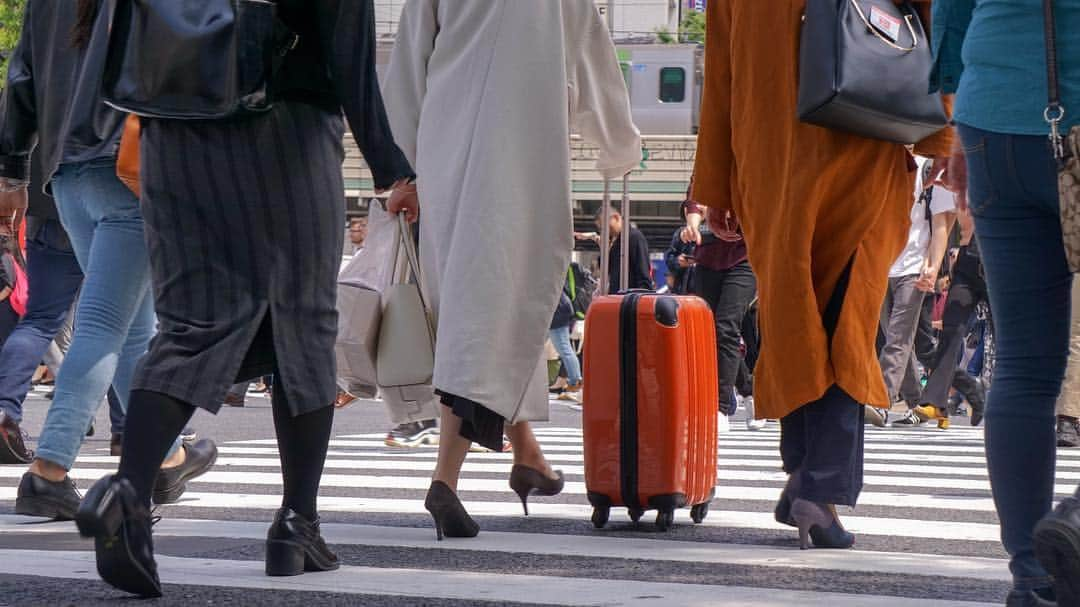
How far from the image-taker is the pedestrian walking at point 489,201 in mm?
4660

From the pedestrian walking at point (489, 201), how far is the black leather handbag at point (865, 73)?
73 cm

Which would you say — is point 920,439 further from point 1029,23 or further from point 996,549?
point 1029,23

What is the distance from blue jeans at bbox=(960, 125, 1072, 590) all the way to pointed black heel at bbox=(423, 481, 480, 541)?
166cm

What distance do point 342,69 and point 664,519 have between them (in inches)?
71.7

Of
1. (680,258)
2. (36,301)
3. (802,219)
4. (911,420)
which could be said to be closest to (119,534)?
(802,219)

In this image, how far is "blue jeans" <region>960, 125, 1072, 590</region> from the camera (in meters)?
3.27

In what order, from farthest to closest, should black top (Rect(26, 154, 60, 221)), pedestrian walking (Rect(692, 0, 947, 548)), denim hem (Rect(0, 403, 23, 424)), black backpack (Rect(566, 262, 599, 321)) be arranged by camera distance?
black backpack (Rect(566, 262, 599, 321)), denim hem (Rect(0, 403, 23, 424)), black top (Rect(26, 154, 60, 221)), pedestrian walking (Rect(692, 0, 947, 548))

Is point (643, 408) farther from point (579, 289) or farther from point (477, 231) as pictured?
point (579, 289)

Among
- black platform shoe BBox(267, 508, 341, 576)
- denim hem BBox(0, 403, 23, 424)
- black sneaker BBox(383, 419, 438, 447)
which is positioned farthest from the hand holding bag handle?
black sneaker BBox(383, 419, 438, 447)

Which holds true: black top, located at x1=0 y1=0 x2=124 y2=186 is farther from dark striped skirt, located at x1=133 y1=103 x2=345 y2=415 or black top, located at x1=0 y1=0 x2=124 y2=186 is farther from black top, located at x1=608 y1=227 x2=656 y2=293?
black top, located at x1=608 y1=227 x2=656 y2=293

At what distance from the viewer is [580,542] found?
4.52 m

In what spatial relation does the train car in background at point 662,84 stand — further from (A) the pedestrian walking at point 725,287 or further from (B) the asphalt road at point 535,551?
(B) the asphalt road at point 535,551

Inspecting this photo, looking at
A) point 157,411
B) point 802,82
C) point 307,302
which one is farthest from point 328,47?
point 802,82

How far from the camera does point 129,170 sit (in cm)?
447
